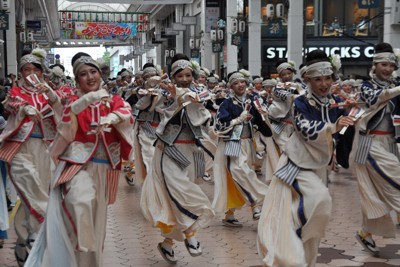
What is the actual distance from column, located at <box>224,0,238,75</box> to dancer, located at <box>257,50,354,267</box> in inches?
1083

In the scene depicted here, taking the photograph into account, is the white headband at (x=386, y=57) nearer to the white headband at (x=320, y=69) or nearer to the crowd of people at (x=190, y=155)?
the crowd of people at (x=190, y=155)

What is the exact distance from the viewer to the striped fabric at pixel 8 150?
7770 mm

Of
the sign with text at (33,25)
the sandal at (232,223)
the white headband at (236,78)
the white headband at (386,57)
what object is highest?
the sign with text at (33,25)

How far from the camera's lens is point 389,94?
25.5 feet

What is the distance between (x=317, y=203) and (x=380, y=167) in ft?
6.92

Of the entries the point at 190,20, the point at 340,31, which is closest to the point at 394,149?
the point at 340,31

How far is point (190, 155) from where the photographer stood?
325 inches

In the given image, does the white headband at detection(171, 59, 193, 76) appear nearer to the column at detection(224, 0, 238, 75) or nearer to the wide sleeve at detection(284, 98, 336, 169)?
the wide sleeve at detection(284, 98, 336, 169)

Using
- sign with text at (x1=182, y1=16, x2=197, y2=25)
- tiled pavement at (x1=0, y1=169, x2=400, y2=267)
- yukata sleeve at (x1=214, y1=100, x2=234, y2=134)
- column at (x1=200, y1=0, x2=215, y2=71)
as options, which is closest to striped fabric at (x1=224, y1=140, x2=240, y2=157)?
yukata sleeve at (x1=214, y1=100, x2=234, y2=134)

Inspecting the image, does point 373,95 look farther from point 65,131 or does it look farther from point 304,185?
point 65,131

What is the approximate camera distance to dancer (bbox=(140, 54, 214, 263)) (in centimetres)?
793

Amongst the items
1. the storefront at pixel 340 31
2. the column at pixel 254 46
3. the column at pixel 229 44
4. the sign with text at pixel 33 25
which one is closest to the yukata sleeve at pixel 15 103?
the column at pixel 254 46

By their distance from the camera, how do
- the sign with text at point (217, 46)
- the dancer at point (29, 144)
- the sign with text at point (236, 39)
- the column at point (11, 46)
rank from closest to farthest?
the dancer at point (29, 144) → the column at point (11, 46) → the sign with text at point (236, 39) → the sign with text at point (217, 46)

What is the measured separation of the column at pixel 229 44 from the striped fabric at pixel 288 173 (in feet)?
90.9
